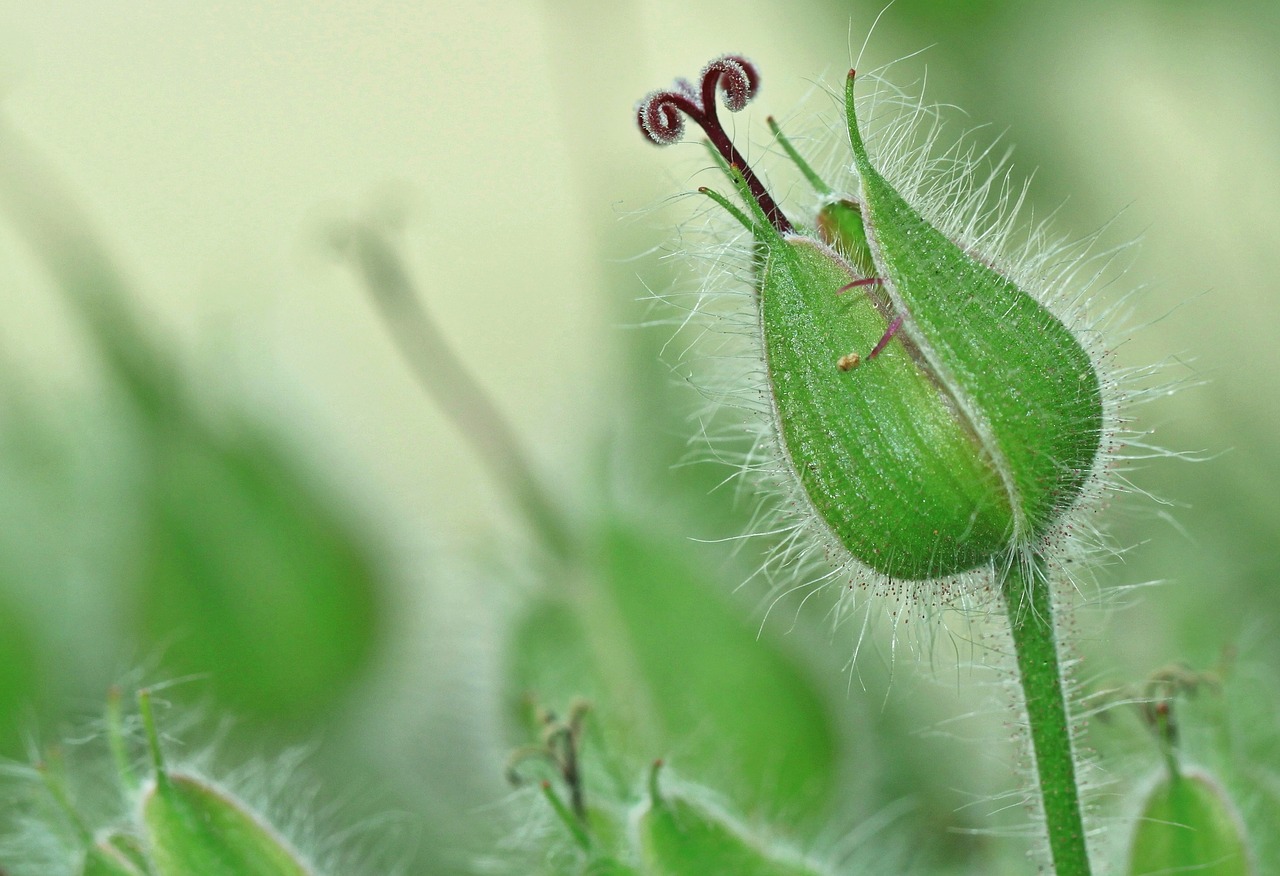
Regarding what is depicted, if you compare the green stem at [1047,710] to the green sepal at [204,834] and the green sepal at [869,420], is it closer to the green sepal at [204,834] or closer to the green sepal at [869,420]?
the green sepal at [869,420]

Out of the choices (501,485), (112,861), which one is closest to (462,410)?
(501,485)

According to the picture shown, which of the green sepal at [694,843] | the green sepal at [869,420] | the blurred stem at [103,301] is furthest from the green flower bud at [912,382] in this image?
the blurred stem at [103,301]

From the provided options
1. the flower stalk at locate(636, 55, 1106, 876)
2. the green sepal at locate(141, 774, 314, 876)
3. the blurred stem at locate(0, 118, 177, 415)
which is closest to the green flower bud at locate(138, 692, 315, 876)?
the green sepal at locate(141, 774, 314, 876)

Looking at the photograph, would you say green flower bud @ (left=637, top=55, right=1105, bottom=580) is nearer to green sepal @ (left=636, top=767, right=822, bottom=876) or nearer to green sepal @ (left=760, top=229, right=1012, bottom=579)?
green sepal @ (left=760, top=229, right=1012, bottom=579)

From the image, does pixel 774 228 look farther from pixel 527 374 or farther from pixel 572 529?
pixel 527 374

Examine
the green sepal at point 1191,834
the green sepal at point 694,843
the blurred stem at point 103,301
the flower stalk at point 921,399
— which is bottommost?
the green sepal at point 1191,834

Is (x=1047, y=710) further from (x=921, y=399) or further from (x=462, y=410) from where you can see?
(x=462, y=410)
